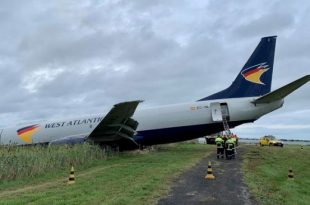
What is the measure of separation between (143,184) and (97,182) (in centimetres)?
228

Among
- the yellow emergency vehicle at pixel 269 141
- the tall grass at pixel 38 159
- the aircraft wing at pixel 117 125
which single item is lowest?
the tall grass at pixel 38 159

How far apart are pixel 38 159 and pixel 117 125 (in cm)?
934

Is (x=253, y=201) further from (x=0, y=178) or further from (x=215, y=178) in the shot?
(x=0, y=178)

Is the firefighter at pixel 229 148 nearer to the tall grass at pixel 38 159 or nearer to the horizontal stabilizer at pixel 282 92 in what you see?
the horizontal stabilizer at pixel 282 92

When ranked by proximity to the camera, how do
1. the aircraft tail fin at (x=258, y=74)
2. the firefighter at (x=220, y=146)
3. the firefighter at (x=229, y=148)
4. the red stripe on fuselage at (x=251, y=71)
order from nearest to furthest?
the firefighter at (x=229, y=148), the firefighter at (x=220, y=146), the aircraft tail fin at (x=258, y=74), the red stripe on fuselage at (x=251, y=71)

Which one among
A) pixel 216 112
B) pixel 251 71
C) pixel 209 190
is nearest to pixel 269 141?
pixel 251 71

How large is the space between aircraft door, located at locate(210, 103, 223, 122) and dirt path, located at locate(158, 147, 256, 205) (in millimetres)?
11578

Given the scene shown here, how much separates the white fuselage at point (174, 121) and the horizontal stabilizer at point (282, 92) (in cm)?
58

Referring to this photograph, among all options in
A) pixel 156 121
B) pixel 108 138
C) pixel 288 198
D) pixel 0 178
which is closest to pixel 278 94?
pixel 156 121

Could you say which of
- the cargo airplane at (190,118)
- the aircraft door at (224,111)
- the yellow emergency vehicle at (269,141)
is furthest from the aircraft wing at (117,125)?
the yellow emergency vehicle at (269,141)

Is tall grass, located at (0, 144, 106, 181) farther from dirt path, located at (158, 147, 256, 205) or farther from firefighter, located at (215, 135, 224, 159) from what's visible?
firefighter, located at (215, 135, 224, 159)

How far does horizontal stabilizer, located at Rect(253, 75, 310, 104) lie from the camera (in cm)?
2492

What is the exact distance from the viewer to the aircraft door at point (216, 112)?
29766 millimetres

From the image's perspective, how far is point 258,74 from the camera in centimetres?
3102
